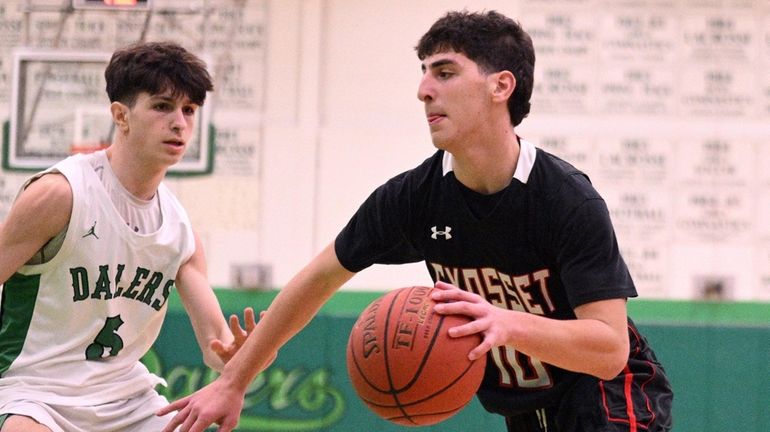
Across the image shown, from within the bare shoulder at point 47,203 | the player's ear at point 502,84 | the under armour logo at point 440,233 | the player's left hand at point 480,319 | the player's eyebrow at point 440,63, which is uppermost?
the player's eyebrow at point 440,63

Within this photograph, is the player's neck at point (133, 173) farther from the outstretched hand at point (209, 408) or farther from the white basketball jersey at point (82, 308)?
the outstretched hand at point (209, 408)

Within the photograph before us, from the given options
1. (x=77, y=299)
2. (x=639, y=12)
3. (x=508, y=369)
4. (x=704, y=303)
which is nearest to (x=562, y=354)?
(x=508, y=369)

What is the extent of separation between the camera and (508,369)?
158 inches

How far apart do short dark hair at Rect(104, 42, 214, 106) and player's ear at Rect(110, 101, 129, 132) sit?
2cm

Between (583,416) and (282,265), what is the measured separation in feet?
15.3

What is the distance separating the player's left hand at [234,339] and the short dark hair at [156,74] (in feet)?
2.92

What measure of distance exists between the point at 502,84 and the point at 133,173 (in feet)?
4.99

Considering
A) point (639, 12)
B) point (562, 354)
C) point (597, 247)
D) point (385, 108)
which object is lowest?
point (562, 354)

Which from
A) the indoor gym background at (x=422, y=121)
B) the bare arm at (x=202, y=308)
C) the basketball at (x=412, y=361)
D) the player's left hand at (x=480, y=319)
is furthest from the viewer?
the indoor gym background at (x=422, y=121)

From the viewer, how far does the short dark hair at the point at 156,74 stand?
4.46 meters

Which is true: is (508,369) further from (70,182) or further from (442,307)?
(70,182)

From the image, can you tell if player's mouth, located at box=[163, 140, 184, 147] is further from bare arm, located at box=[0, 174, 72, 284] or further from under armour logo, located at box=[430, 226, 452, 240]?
under armour logo, located at box=[430, 226, 452, 240]

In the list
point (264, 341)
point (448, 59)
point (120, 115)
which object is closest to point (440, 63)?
point (448, 59)

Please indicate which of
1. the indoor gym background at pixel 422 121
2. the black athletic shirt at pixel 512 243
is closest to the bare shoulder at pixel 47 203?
the black athletic shirt at pixel 512 243
